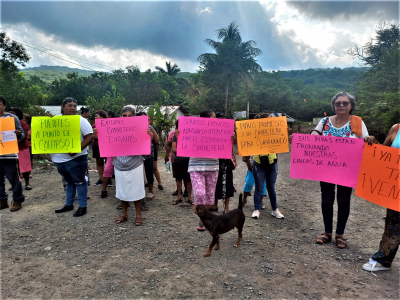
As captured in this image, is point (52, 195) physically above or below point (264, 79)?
below

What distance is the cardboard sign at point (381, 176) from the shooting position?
256cm

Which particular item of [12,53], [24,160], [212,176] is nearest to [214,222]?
[212,176]

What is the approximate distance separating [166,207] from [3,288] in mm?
2926

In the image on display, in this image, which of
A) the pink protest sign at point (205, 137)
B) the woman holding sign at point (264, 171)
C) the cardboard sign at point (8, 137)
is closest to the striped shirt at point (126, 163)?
the pink protest sign at point (205, 137)

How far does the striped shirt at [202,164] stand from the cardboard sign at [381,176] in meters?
1.96

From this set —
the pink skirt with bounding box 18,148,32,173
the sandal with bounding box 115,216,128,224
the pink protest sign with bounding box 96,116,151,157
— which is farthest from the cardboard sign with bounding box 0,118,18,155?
the sandal with bounding box 115,216,128,224

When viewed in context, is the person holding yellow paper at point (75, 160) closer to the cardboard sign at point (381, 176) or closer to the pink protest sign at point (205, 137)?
the pink protest sign at point (205, 137)

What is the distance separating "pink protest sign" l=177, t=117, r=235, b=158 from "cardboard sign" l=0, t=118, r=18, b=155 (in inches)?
128

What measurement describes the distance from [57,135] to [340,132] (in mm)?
4499

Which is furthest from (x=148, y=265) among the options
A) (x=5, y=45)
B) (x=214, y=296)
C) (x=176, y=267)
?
(x=5, y=45)

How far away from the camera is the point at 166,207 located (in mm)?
5066

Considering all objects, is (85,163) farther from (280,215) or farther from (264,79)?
(264,79)

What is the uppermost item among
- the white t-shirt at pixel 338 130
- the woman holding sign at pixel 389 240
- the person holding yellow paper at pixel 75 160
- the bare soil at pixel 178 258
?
the white t-shirt at pixel 338 130

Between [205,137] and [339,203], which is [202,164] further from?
[339,203]
